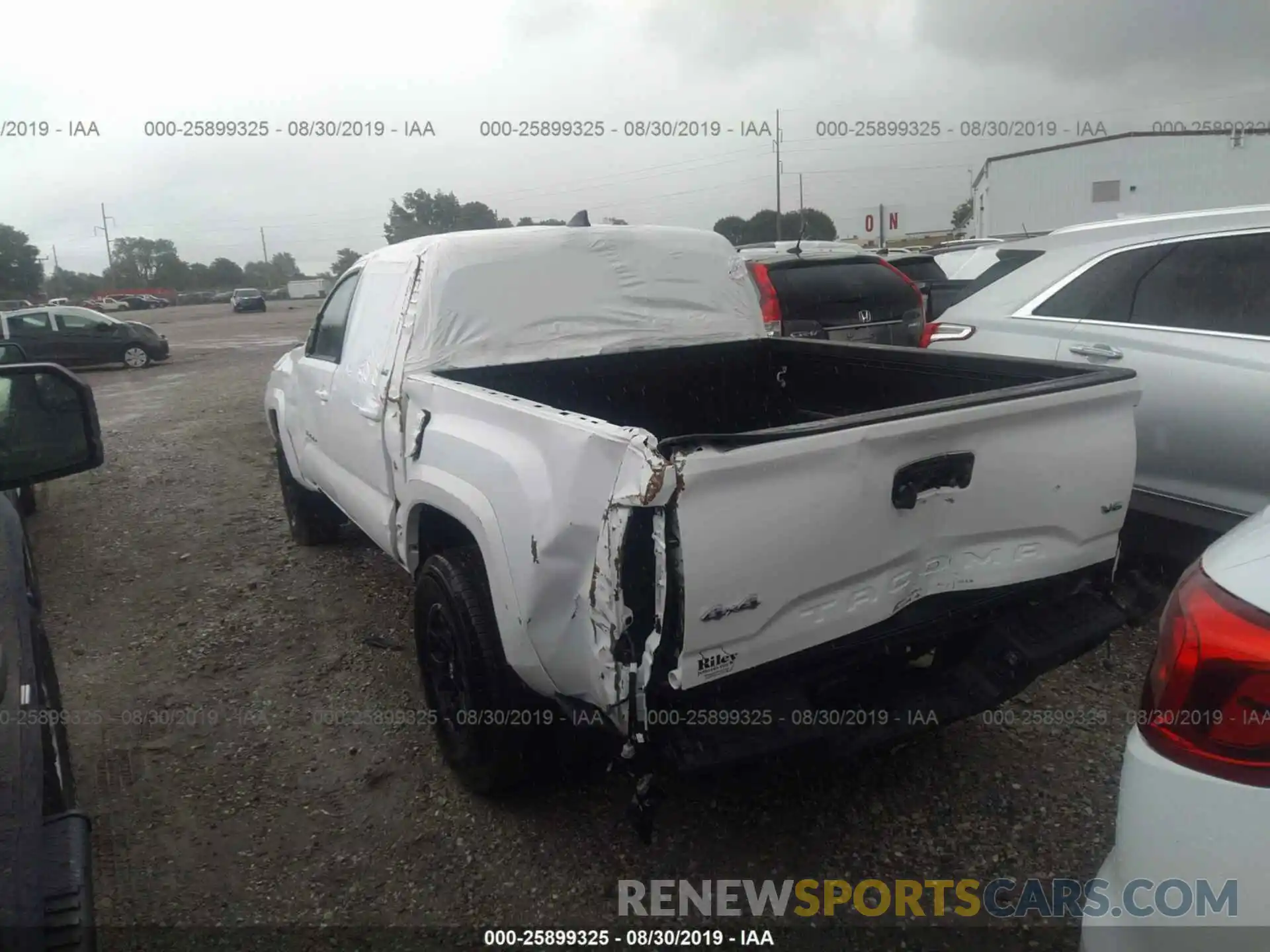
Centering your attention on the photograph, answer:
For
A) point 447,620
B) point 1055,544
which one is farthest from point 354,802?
point 1055,544

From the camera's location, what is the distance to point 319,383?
4.57 meters

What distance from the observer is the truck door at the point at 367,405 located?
12.0 ft

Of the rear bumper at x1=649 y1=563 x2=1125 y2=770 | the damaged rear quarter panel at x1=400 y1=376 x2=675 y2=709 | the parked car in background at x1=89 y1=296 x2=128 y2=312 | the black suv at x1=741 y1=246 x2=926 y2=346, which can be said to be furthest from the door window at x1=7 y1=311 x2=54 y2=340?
the parked car in background at x1=89 y1=296 x2=128 y2=312

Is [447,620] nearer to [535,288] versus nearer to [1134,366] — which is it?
[535,288]

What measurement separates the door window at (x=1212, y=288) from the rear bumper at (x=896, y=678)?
5.59ft

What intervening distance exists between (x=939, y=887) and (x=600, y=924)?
965mm

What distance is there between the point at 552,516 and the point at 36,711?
1.14 m

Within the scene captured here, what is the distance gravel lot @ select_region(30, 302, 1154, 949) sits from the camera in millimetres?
2746

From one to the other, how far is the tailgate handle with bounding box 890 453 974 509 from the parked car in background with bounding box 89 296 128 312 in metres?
56.0

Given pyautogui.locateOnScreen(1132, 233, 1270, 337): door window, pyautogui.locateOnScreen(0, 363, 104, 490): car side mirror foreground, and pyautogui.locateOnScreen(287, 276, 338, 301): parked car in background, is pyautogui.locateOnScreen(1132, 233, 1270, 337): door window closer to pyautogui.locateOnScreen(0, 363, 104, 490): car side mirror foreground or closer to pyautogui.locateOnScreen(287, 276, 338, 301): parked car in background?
pyautogui.locateOnScreen(0, 363, 104, 490): car side mirror foreground

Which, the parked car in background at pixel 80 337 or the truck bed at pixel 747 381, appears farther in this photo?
the parked car in background at pixel 80 337

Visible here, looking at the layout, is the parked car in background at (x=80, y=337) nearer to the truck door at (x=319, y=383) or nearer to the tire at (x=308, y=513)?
the tire at (x=308, y=513)

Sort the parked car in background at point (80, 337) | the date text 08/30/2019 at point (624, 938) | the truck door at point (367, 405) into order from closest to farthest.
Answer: the date text 08/30/2019 at point (624, 938)
the truck door at point (367, 405)
the parked car in background at point (80, 337)

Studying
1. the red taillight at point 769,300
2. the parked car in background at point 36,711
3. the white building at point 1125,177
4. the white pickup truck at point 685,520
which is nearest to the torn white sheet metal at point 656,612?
the white pickup truck at point 685,520
